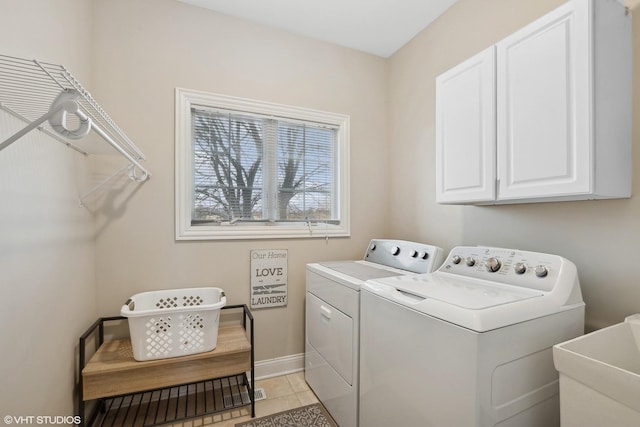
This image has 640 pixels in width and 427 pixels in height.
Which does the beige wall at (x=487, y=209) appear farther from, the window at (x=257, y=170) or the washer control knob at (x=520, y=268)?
the window at (x=257, y=170)

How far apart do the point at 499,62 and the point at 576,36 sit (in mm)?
289

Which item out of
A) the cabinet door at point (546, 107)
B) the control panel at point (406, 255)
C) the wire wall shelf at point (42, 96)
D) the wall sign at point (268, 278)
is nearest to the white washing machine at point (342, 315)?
the control panel at point (406, 255)

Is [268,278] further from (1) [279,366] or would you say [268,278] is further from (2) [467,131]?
(2) [467,131]

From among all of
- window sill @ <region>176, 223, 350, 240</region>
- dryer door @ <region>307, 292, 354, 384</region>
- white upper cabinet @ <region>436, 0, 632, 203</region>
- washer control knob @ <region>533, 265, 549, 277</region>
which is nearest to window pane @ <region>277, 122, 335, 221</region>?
window sill @ <region>176, 223, 350, 240</region>

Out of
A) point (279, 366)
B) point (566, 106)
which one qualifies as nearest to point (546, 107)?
point (566, 106)

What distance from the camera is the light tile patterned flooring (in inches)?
64.6

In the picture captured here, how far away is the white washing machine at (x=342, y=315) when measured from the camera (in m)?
1.47

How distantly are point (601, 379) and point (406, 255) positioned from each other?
1126 mm

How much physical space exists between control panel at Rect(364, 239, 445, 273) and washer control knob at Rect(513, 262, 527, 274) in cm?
46

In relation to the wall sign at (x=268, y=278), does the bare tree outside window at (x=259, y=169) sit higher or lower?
higher

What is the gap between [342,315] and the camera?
5.08 ft

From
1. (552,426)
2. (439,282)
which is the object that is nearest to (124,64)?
(439,282)

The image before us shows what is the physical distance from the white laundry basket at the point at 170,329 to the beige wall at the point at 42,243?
0.27m

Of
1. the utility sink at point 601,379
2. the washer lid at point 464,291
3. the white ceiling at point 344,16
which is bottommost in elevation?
the utility sink at point 601,379
